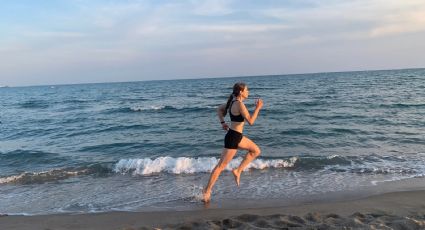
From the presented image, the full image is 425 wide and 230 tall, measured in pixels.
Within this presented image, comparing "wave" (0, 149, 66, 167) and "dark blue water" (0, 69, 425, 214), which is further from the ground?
"dark blue water" (0, 69, 425, 214)

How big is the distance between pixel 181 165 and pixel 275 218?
5116 mm

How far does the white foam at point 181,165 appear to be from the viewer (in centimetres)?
995

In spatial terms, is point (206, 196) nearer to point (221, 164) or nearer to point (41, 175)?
point (221, 164)

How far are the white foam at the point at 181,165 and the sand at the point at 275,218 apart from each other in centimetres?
342

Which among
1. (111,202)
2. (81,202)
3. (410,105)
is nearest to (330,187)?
(111,202)

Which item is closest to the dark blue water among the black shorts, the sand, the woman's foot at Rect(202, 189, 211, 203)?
the woman's foot at Rect(202, 189, 211, 203)

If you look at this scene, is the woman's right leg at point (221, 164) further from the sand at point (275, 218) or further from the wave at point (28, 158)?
the wave at point (28, 158)

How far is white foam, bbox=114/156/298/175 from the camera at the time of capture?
9945mm

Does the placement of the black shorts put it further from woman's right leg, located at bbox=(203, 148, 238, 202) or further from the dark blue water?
the dark blue water

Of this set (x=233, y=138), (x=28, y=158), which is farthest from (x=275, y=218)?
(x=28, y=158)

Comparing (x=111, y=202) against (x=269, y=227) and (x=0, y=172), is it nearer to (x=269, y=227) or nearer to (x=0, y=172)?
(x=269, y=227)

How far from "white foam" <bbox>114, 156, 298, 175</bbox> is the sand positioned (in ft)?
11.2

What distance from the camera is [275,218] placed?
5398 millimetres

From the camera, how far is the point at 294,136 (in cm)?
1464
